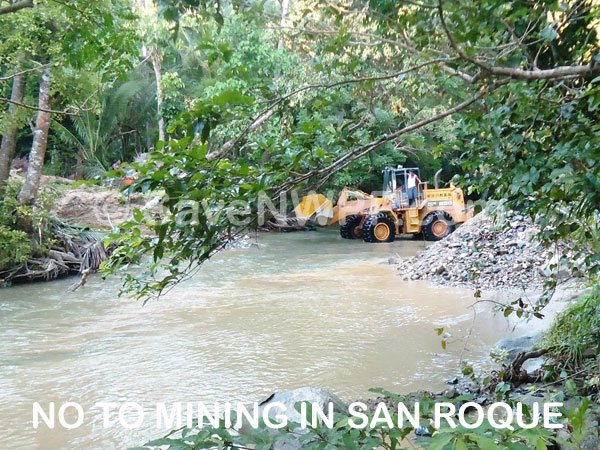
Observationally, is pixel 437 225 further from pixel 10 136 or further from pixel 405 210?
pixel 10 136

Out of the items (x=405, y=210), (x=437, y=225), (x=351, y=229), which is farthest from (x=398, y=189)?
(x=351, y=229)

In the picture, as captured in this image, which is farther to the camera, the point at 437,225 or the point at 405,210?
the point at 405,210

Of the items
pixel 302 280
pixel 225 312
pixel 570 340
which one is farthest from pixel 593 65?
pixel 302 280

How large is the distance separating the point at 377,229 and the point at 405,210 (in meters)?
1.08

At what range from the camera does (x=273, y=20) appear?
2.28m

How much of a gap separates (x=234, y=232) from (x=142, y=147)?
22.6 metres

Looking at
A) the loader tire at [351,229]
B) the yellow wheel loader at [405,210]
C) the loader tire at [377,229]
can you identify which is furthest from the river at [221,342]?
the loader tire at [351,229]

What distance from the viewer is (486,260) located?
29.2 ft

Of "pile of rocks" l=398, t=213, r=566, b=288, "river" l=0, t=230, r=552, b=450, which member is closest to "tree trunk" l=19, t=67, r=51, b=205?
"river" l=0, t=230, r=552, b=450

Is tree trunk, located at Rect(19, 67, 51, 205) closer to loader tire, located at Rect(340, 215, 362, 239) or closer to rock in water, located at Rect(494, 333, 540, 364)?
rock in water, located at Rect(494, 333, 540, 364)

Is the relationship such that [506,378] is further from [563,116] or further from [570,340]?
[563,116]

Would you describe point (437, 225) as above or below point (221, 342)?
above

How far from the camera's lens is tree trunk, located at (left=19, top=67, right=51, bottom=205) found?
9.58m

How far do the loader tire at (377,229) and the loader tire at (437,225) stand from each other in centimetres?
104
